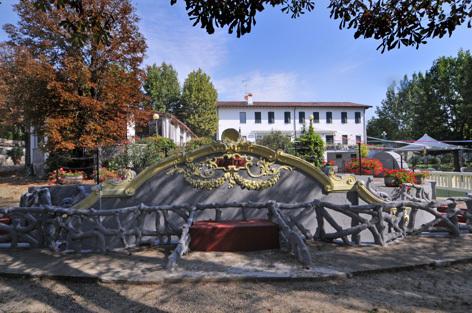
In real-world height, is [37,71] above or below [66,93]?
above

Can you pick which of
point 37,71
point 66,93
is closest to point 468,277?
point 66,93

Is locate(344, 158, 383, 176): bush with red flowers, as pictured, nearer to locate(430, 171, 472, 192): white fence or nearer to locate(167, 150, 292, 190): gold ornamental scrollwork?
locate(430, 171, 472, 192): white fence

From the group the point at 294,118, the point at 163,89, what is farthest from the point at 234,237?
the point at 163,89

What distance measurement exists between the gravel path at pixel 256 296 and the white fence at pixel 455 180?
12.1 m

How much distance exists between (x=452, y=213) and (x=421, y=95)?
50.9 m

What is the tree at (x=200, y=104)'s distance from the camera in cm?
5312

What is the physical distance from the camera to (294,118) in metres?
51.2

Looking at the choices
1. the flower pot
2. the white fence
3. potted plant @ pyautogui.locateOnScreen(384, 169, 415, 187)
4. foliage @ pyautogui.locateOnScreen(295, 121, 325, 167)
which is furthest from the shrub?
the white fence

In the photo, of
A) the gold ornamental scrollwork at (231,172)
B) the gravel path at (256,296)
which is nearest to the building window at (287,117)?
the gold ornamental scrollwork at (231,172)

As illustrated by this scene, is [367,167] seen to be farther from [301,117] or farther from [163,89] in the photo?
[163,89]

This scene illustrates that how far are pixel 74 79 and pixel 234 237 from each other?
14.8m

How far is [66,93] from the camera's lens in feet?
53.7

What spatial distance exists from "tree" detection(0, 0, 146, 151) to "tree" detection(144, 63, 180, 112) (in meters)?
38.0

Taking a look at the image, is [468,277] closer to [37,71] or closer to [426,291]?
[426,291]
